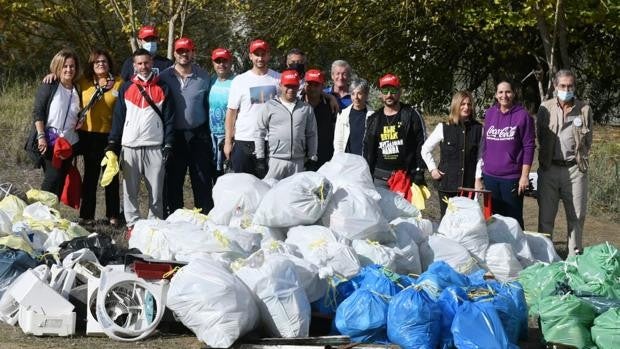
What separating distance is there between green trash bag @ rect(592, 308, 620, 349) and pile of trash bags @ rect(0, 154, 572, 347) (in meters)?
0.52

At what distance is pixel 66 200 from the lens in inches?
414

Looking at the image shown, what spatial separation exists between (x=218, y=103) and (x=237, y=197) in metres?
1.77

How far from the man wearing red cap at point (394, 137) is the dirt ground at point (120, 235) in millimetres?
2069

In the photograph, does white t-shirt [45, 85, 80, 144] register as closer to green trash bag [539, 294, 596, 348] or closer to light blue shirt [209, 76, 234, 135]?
light blue shirt [209, 76, 234, 135]

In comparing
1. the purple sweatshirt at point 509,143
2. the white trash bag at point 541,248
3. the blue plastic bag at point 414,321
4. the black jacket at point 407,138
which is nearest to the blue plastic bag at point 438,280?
the blue plastic bag at point 414,321

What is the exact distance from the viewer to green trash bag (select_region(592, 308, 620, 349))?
22.3ft

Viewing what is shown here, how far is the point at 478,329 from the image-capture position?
6715 millimetres

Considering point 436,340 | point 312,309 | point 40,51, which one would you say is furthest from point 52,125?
point 40,51

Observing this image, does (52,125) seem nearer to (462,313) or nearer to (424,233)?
(424,233)

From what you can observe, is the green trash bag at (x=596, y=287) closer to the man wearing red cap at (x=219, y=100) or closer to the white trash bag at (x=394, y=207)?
the white trash bag at (x=394, y=207)

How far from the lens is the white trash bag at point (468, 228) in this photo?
8.77m

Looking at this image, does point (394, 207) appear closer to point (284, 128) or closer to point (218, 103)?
point (284, 128)

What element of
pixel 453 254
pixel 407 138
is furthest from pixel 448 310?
pixel 407 138

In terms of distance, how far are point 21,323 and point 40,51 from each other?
1856cm
